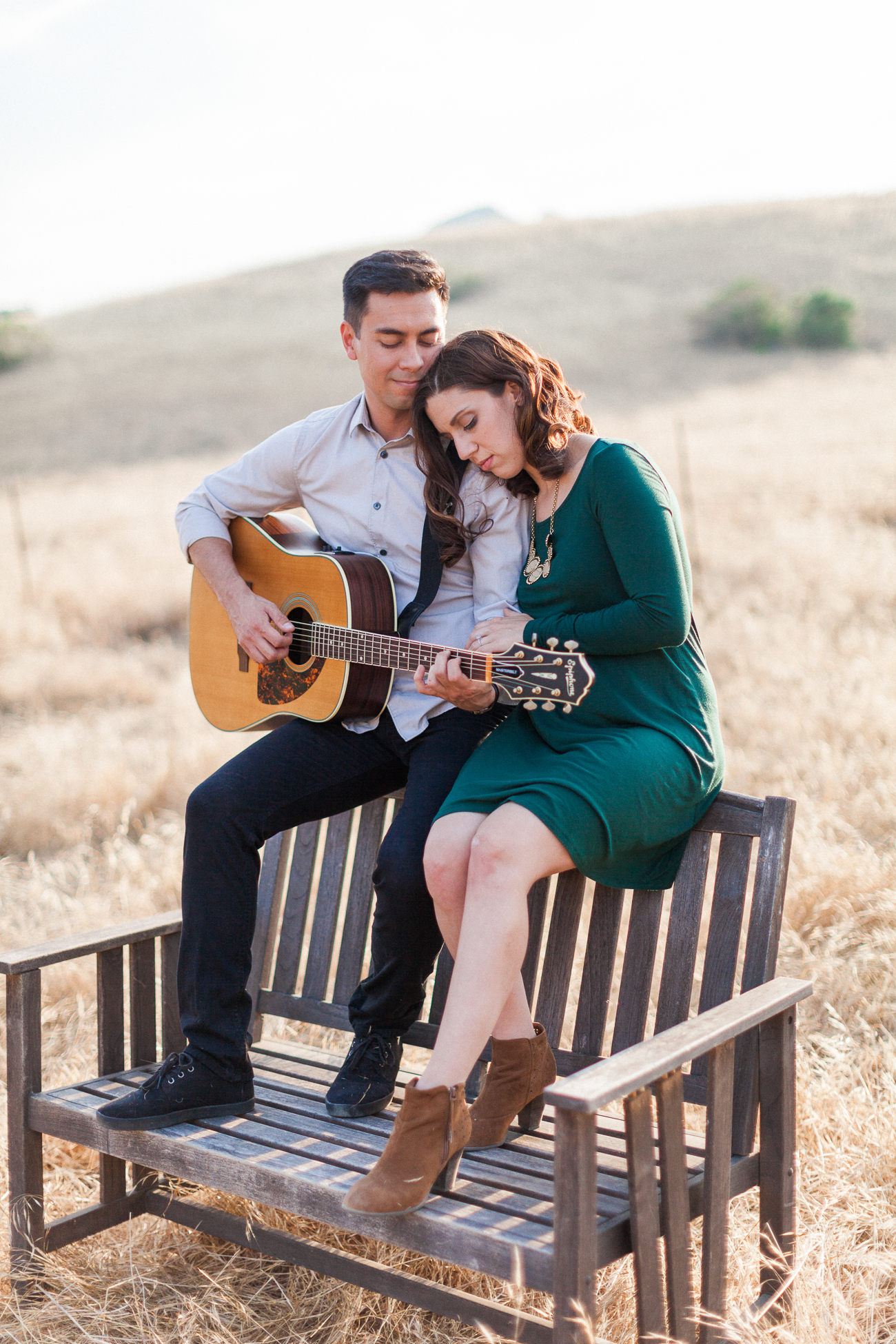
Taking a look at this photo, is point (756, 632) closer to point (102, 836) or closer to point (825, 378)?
point (102, 836)

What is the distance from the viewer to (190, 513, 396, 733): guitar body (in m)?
3.09

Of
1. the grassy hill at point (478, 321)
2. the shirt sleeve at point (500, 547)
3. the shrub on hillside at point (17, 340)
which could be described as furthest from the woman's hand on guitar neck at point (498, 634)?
the shrub on hillside at point (17, 340)

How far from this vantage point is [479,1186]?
2.38 metres

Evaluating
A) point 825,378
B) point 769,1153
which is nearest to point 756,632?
point 769,1153

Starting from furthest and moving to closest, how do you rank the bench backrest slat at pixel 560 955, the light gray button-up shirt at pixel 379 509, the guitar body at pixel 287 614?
1. the guitar body at pixel 287 614
2. the light gray button-up shirt at pixel 379 509
3. the bench backrest slat at pixel 560 955

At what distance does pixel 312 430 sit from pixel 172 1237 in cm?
226

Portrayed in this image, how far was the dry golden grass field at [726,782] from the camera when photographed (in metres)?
2.74

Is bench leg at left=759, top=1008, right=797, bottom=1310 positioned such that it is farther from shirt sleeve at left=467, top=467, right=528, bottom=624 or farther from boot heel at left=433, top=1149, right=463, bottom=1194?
shirt sleeve at left=467, top=467, right=528, bottom=624

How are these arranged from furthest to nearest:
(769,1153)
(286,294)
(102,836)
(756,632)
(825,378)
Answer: (286,294), (825,378), (756,632), (102,836), (769,1153)

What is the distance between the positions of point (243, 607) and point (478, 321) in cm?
2229

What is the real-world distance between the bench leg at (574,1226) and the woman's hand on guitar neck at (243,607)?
167 cm

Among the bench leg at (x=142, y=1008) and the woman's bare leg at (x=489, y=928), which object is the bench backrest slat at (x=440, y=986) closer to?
the woman's bare leg at (x=489, y=928)

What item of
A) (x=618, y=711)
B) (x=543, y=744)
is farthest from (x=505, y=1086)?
(x=618, y=711)

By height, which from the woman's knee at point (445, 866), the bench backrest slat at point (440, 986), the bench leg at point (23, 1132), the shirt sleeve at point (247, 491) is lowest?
the bench leg at point (23, 1132)
